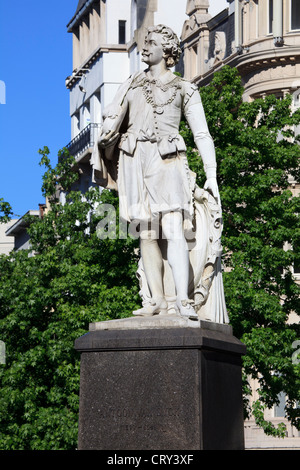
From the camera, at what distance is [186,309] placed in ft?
48.4

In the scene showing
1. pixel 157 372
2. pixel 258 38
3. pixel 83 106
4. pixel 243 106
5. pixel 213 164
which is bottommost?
pixel 157 372

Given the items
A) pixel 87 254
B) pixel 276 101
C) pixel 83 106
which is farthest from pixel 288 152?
pixel 83 106

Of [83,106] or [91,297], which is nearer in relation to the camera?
[91,297]

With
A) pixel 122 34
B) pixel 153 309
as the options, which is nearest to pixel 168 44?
pixel 153 309

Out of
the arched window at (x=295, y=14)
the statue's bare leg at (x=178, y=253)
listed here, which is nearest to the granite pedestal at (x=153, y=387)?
the statue's bare leg at (x=178, y=253)

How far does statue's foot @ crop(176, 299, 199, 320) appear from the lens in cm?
1465

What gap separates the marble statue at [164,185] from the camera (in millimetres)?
15250

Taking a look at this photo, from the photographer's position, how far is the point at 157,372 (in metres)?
14.1

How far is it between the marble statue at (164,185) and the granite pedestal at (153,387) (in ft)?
2.80

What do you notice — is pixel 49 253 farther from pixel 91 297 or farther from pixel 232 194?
pixel 232 194

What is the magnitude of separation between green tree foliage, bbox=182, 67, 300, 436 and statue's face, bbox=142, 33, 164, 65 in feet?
53.2

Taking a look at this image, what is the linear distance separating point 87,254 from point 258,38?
51.7ft

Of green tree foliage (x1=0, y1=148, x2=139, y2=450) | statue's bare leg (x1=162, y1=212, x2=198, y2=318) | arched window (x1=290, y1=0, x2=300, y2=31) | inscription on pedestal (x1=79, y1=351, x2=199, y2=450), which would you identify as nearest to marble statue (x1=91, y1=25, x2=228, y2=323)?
statue's bare leg (x1=162, y1=212, x2=198, y2=318)

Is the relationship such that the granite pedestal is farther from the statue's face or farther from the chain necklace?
the statue's face
